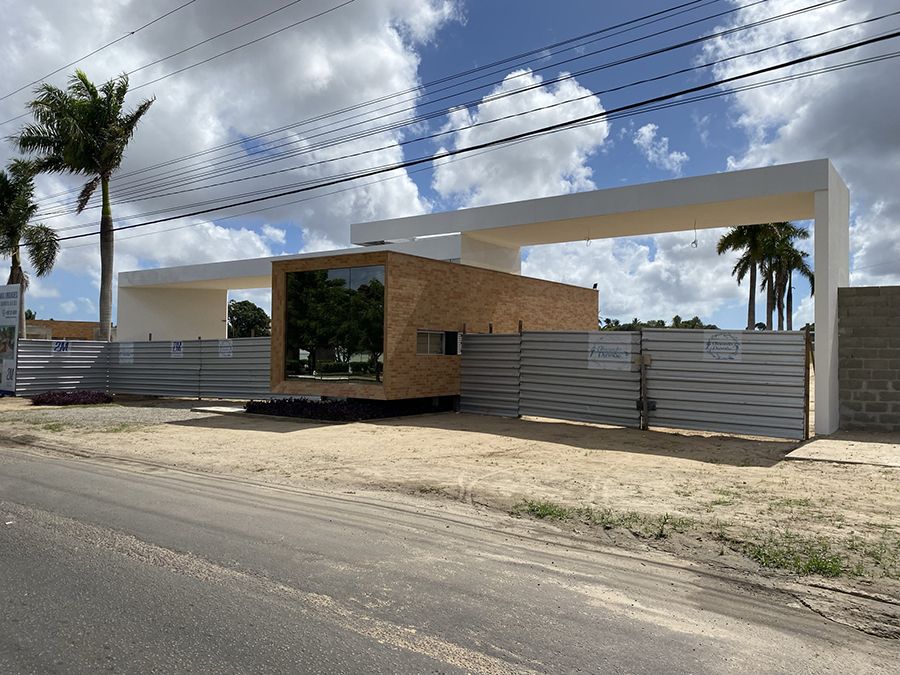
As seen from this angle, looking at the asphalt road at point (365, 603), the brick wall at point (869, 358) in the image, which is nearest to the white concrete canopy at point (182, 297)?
the brick wall at point (869, 358)

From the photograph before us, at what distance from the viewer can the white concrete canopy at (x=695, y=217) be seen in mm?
14141

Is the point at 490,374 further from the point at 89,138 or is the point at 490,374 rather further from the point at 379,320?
the point at 89,138

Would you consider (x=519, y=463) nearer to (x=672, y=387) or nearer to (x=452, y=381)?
(x=672, y=387)

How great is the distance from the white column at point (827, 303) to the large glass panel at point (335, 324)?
10.7 m

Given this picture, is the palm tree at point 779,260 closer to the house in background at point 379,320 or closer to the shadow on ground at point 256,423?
the house in background at point 379,320

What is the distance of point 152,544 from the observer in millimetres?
5730

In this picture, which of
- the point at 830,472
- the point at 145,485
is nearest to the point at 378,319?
the point at 145,485

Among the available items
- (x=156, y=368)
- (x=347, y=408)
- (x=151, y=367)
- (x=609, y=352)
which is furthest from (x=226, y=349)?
(x=609, y=352)

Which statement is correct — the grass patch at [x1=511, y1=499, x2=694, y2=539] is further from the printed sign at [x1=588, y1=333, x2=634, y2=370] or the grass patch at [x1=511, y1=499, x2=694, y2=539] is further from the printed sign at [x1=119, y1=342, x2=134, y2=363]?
the printed sign at [x1=119, y1=342, x2=134, y2=363]

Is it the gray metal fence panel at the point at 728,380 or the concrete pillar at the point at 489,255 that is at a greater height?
the concrete pillar at the point at 489,255

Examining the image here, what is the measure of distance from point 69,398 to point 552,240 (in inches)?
717

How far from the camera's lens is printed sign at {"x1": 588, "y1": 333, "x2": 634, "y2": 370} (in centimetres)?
1499

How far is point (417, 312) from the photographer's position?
17500 mm

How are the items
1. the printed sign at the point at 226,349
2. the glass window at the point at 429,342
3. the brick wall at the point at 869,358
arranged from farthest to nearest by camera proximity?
the printed sign at the point at 226,349
the glass window at the point at 429,342
the brick wall at the point at 869,358
